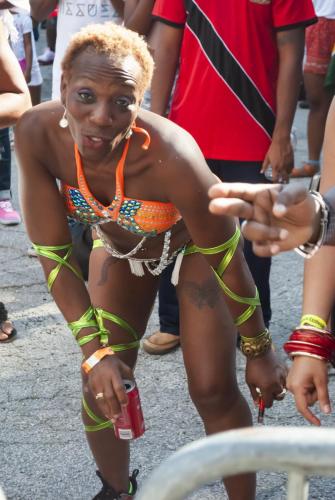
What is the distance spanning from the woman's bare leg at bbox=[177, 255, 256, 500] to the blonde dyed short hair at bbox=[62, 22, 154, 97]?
2.26ft

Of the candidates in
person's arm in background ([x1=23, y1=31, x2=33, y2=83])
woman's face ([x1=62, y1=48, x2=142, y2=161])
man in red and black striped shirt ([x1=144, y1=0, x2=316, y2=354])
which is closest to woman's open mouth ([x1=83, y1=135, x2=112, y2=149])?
woman's face ([x1=62, y1=48, x2=142, y2=161])

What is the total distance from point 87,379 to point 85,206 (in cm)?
54

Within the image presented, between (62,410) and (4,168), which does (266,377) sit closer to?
(62,410)

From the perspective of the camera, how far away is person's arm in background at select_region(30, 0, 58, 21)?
5574 mm

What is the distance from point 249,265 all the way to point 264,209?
8.00ft

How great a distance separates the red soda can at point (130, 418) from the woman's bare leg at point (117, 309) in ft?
0.93

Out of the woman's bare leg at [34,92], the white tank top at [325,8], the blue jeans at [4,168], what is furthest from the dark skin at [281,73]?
the woman's bare leg at [34,92]

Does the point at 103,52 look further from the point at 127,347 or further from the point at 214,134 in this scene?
the point at 214,134

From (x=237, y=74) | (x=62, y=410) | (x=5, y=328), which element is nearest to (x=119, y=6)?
(x=237, y=74)

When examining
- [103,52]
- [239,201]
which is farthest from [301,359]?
[103,52]

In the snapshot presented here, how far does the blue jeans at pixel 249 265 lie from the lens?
423 cm

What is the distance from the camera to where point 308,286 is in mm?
2570

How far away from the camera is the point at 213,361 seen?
293cm

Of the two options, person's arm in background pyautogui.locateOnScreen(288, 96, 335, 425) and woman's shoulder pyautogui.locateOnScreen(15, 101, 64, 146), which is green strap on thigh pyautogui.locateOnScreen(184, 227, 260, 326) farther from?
woman's shoulder pyautogui.locateOnScreen(15, 101, 64, 146)
